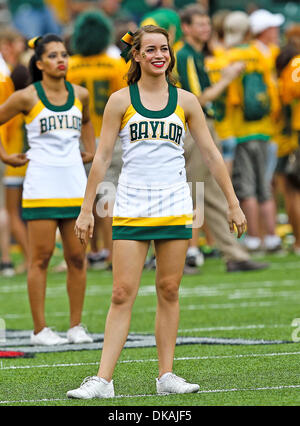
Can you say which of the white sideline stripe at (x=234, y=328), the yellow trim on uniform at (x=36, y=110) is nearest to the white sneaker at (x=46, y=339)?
the white sideline stripe at (x=234, y=328)

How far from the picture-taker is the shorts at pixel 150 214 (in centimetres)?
581

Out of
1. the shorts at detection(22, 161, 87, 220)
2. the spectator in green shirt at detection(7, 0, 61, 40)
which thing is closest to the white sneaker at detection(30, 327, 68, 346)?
the shorts at detection(22, 161, 87, 220)

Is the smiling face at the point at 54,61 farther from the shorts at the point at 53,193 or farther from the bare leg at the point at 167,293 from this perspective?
the bare leg at the point at 167,293

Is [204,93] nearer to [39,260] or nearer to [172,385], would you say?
[39,260]

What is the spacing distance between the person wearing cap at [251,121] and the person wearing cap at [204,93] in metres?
1.69

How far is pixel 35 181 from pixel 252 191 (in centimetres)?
599

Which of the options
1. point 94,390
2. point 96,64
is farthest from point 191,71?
point 94,390

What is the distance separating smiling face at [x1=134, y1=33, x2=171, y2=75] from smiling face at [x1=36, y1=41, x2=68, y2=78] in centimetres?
209

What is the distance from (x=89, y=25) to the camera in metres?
11.9

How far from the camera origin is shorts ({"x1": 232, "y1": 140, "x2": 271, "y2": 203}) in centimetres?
1345

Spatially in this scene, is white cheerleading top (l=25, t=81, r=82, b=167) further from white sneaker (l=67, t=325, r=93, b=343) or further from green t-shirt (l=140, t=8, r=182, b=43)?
green t-shirt (l=140, t=8, r=182, b=43)

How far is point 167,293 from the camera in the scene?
5.91m

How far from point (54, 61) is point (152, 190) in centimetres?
240
